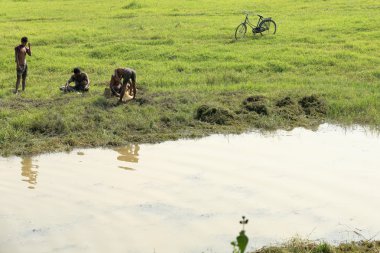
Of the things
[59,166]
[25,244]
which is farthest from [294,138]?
[25,244]

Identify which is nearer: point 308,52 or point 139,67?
point 139,67

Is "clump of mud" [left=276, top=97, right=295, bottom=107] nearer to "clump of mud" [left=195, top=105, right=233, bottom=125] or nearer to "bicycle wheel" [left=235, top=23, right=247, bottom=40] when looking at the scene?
"clump of mud" [left=195, top=105, right=233, bottom=125]

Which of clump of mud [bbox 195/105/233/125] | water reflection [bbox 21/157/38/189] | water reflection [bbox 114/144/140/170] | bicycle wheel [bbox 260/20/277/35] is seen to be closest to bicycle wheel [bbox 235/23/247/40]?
bicycle wheel [bbox 260/20/277/35]

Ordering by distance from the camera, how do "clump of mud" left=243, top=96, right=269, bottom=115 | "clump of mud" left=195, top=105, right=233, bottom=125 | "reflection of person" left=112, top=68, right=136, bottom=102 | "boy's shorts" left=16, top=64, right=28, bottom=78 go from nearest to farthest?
1. "clump of mud" left=195, top=105, right=233, bottom=125
2. "clump of mud" left=243, top=96, right=269, bottom=115
3. "reflection of person" left=112, top=68, right=136, bottom=102
4. "boy's shorts" left=16, top=64, right=28, bottom=78

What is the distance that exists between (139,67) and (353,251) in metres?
11.7

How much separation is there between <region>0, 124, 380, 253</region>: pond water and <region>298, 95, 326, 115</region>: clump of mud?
148 cm


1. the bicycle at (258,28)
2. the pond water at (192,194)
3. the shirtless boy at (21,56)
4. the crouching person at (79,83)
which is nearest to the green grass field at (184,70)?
the crouching person at (79,83)

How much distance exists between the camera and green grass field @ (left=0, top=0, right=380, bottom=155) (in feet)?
42.1

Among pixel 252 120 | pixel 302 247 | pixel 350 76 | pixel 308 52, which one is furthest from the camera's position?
pixel 308 52

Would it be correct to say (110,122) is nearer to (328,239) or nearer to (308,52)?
(328,239)

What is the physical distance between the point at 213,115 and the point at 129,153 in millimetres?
2467

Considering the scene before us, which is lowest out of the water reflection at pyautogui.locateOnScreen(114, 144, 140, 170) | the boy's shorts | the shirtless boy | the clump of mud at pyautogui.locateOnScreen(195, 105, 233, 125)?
the water reflection at pyautogui.locateOnScreen(114, 144, 140, 170)

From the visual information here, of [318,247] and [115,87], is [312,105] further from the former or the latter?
[318,247]

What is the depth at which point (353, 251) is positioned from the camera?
7.16 m
